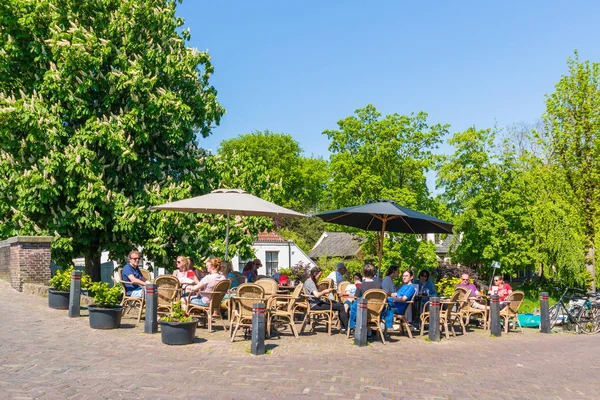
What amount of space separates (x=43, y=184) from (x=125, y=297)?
5.09 meters

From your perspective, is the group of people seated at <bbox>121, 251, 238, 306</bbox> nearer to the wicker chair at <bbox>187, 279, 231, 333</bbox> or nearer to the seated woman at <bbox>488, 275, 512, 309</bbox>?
the wicker chair at <bbox>187, 279, 231, 333</bbox>

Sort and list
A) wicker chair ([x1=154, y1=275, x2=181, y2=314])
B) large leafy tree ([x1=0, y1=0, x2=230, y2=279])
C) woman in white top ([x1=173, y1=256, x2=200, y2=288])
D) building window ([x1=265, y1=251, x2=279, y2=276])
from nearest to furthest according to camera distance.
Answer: wicker chair ([x1=154, y1=275, x2=181, y2=314]), woman in white top ([x1=173, y1=256, x2=200, y2=288]), large leafy tree ([x1=0, y1=0, x2=230, y2=279]), building window ([x1=265, y1=251, x2=279, y2=276])

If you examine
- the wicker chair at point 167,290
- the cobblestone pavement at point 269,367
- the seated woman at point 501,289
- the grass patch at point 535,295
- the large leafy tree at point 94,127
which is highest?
the large leafy tree at point 94,127

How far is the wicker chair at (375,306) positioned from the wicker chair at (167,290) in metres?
3.83

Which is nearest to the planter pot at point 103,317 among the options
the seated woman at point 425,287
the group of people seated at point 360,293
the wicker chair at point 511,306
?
the group of people seated at point 360,293

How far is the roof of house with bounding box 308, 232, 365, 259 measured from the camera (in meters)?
59.5

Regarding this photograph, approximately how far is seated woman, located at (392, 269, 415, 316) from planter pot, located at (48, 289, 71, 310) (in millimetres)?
7611

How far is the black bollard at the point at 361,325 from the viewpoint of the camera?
11.0 metres

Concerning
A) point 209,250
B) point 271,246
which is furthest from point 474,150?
point 209,250

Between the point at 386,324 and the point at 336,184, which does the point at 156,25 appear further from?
the point at 336,184

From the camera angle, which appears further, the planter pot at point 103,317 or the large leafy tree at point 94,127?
the large leafy tree at point 94,127

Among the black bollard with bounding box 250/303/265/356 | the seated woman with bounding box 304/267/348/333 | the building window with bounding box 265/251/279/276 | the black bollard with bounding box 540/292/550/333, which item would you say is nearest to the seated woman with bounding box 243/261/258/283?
the seated woman with bounding box 304/267/348/333

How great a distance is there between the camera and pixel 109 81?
16.9 m

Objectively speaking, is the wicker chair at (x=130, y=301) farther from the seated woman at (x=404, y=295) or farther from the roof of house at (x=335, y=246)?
the roof of house at (x=335, y=246)
